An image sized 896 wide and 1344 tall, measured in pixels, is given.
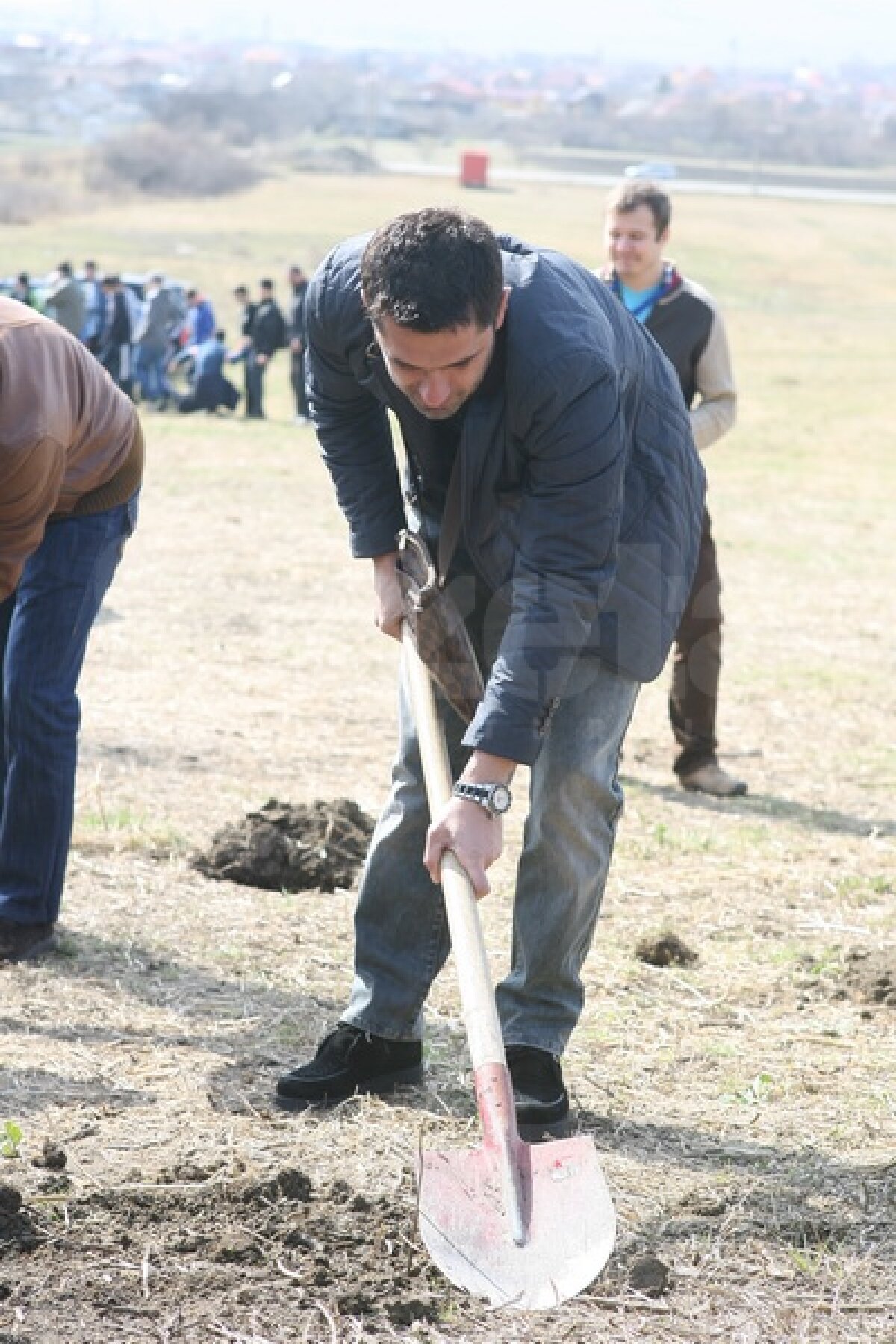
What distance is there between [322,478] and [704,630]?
31.9 ft

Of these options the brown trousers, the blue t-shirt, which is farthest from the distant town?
the blue t-shirt

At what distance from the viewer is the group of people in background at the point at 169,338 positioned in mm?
22391

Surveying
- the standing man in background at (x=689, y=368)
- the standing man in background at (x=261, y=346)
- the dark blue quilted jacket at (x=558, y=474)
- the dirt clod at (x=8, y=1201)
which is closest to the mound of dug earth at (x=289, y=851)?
the standing man in background at (x=689, y=368)

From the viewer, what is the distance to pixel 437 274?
318 centimetres

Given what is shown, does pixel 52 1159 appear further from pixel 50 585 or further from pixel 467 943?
pixel 50 585

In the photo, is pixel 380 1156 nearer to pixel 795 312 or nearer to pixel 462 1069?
pixel 462 1069

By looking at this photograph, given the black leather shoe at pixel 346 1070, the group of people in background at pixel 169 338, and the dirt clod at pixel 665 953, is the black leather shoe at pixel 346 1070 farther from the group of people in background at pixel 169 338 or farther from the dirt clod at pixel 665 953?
the group of people in background at pixel 169 338

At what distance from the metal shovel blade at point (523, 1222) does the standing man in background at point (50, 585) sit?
1.78 meters

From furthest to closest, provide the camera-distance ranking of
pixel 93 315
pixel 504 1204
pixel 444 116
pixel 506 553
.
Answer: pixel 444 116, pixel 93 315, pixel 506 553, pixel 504 1204

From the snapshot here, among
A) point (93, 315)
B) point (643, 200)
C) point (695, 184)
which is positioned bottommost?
point (695, 184)

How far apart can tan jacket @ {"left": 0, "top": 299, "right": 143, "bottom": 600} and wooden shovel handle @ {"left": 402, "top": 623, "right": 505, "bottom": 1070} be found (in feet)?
3.61

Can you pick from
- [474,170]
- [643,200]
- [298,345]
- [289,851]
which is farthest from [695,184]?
[289,851]

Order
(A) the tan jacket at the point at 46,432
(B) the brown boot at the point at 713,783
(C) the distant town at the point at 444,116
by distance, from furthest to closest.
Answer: (C) the distant town at the point at 444,116
(B) the brown boot at the point at 713,783
(A) the tan jacket at the point at 46,432

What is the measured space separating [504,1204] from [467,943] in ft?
1.59
